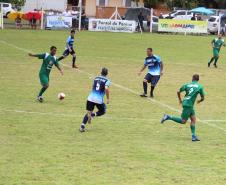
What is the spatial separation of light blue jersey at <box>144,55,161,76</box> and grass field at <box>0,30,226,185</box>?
3.06ft

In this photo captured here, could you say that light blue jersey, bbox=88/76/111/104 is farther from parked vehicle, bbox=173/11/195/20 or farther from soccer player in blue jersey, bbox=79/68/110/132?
parked vehicle, bbox=173/11/195/20

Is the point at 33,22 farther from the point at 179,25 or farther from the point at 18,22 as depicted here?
the point at 179,25

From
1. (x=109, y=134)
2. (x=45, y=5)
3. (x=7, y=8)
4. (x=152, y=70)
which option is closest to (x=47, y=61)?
(x=152, y=70)

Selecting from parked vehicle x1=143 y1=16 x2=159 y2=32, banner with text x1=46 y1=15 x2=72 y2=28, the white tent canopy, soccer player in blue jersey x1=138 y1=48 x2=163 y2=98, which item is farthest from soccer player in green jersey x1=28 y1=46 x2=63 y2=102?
the white tent canopy

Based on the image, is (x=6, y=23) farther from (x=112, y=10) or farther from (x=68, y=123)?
(x=68, y=123)

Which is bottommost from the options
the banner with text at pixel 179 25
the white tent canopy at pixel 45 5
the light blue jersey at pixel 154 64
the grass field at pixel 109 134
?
the grass field at pixel 109 134

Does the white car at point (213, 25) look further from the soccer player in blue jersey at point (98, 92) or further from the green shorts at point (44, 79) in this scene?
the soccer player in blue jersey at point (98, 92)

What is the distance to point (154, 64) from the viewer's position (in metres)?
23.4

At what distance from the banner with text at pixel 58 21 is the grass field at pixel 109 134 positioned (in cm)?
2682

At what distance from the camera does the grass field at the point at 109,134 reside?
1220cm

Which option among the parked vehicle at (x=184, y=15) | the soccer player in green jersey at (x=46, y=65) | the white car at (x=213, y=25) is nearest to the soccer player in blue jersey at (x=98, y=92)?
the soccer player in green jersey at (x=46, y=65)

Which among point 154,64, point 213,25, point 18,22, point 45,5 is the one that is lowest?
point 18,22

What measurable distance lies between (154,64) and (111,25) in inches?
1448

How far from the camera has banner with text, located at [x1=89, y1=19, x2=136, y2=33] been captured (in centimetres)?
5969
